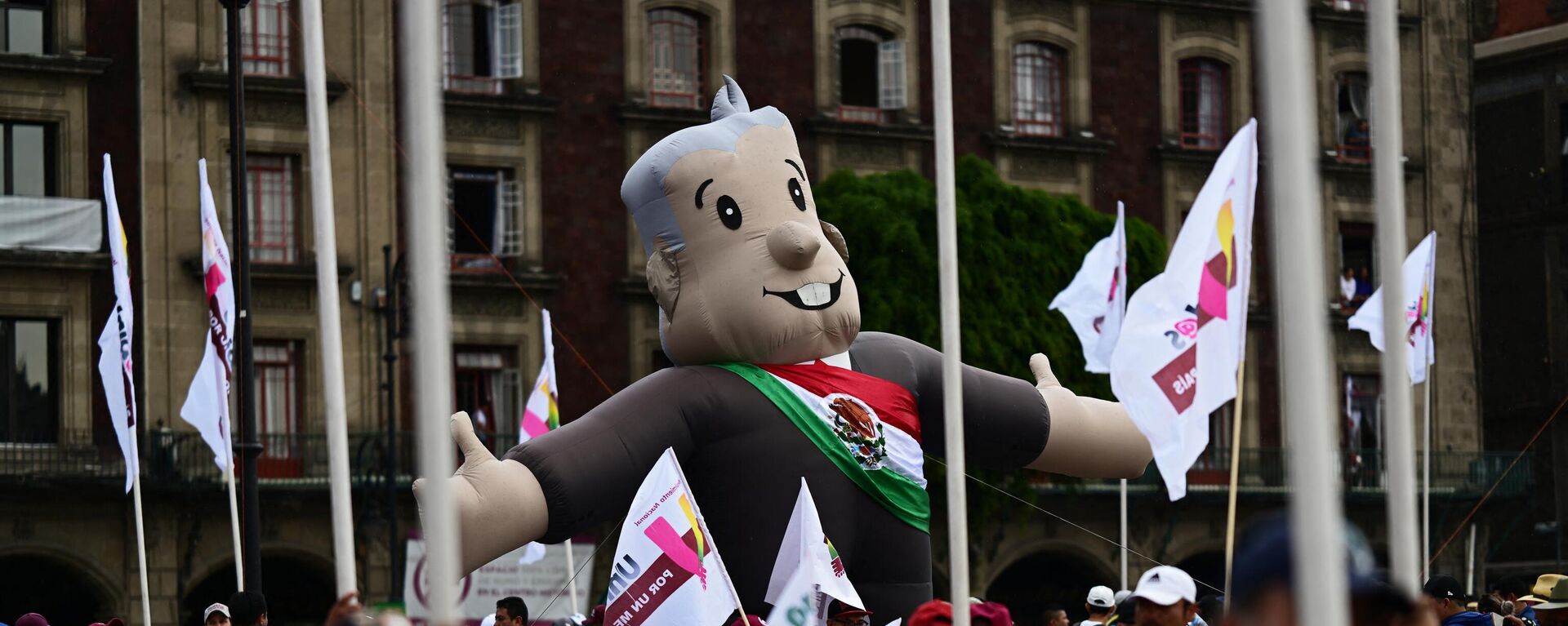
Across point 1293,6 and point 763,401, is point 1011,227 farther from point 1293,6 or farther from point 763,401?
point 1293,6

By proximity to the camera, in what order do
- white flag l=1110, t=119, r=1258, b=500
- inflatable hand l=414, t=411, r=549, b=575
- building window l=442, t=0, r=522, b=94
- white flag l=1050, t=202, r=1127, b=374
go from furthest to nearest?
building window l=442, t=0, r=522, b=94 < white flag l=1050, t=202, r=1127, b=374 < white flag l=1110, t=119, r=1258, b=500 < inflatable hand l=414, t=411, r=549, b=575

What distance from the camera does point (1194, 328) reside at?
1430cm

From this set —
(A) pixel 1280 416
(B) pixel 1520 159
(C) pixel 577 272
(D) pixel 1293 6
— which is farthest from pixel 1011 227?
(D) pixel 1293 6

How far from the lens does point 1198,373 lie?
45.4 feet

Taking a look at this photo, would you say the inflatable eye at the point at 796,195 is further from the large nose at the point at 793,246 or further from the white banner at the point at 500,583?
the white banner at the point at 500,583

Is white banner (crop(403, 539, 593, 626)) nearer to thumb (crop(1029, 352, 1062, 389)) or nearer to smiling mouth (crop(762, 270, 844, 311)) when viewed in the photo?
thumb (crop(1029, 352, 1062, 389))

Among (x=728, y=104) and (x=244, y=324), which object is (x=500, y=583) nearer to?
(x=244, y=324)

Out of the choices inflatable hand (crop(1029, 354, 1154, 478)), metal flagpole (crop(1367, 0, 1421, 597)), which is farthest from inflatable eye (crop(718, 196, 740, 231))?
metal flagpole (crop(1367, 0, 1421, 597))

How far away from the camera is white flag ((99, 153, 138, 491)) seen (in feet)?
57.0

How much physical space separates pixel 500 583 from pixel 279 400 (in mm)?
5350

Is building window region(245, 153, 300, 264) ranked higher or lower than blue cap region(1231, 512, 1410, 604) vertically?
higher

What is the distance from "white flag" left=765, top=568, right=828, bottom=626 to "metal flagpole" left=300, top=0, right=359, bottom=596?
5.61ft

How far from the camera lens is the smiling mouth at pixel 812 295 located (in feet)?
36.2

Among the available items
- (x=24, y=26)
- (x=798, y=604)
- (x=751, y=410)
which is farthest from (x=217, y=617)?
(x=24, y=26)
